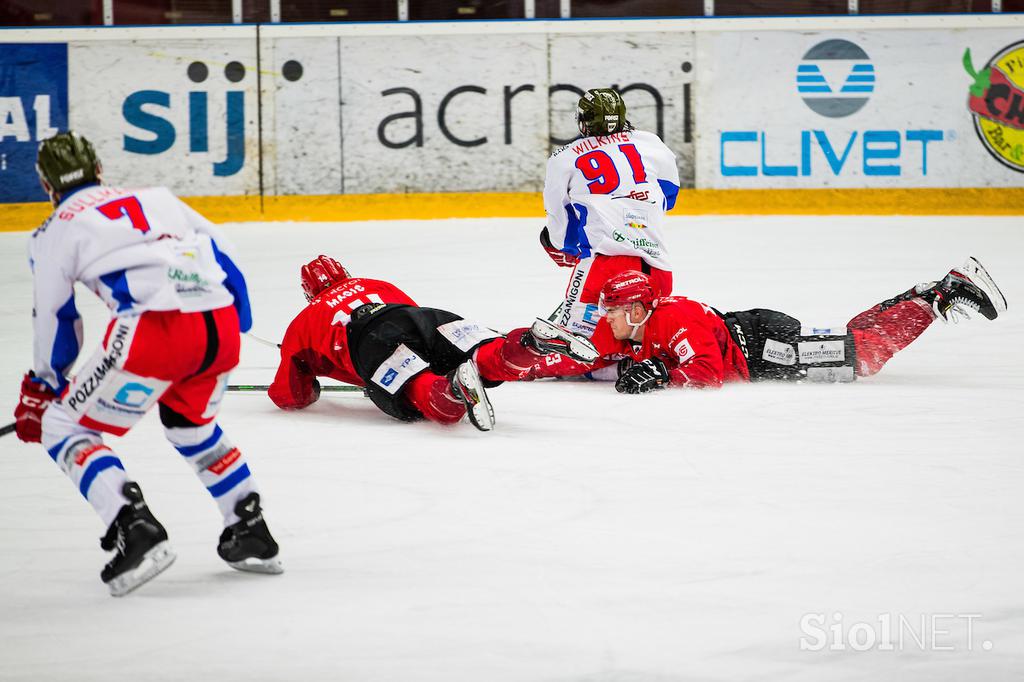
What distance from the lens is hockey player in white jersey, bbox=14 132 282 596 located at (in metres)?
2.95

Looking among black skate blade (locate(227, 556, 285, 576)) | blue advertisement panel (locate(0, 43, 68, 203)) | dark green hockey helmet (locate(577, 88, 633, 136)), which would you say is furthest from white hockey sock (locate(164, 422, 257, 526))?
blue advertisement panel (locate(0, 43, 68, 203))

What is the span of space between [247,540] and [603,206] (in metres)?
Answer: 3.10

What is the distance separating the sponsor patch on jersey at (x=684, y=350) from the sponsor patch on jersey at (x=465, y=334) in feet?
2.81

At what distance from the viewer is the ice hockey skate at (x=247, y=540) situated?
3119 millimetres

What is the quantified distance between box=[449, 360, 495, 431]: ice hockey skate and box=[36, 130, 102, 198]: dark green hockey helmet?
1.64 metres

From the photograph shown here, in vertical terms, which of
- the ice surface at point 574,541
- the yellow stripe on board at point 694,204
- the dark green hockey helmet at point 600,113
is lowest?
the ice surface at point 574,541


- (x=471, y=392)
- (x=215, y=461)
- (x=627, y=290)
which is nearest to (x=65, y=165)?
(x=215, y=461)

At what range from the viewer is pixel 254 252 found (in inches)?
383

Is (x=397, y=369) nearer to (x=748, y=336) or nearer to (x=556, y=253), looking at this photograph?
(x=748, y=336)

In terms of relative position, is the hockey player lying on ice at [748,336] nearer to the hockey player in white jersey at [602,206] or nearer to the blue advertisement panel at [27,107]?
the hockey player in white jersey at [602,206]

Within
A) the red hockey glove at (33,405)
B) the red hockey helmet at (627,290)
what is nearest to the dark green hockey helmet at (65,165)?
the red hockey glove at (33,405)

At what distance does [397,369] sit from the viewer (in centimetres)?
469

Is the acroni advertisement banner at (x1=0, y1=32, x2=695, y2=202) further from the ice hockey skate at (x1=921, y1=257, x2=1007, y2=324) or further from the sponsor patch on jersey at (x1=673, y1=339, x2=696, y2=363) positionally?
the sponsor patch on jersey at (x1=673, y1=339, x2=696, y2=363)

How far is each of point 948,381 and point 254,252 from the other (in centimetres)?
A: 552
